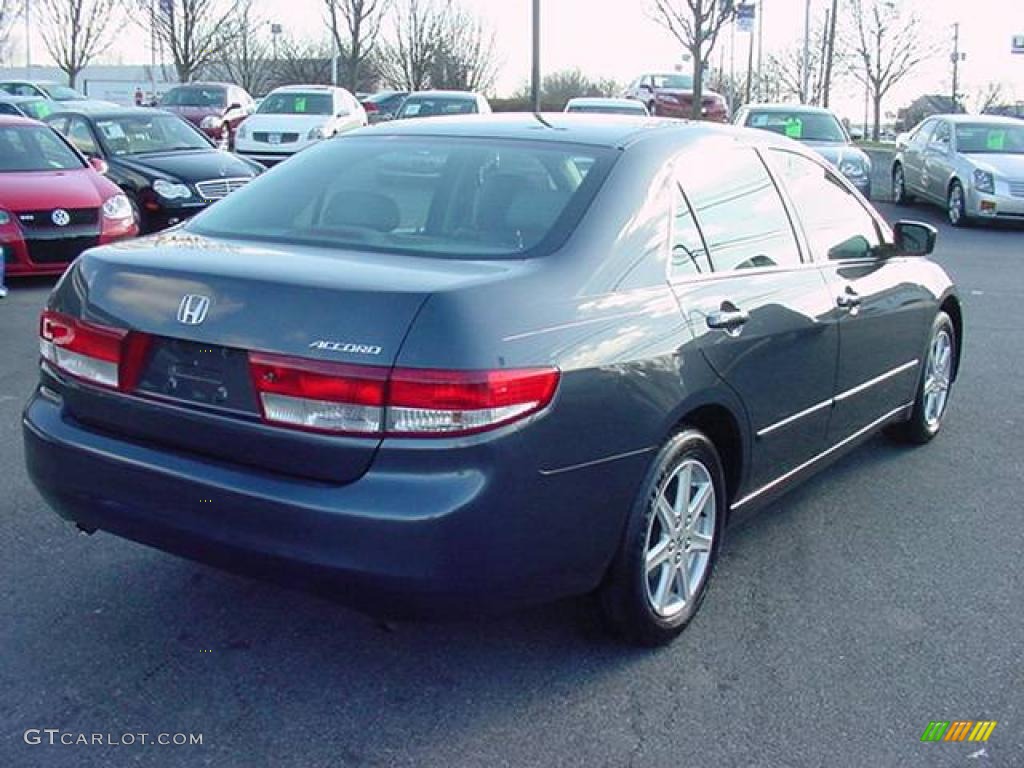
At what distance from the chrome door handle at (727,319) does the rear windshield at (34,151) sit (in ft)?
28.0

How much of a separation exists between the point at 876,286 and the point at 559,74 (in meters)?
52.2

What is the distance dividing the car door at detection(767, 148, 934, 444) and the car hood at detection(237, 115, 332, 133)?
16.5 meters

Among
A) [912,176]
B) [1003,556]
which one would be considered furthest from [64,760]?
[912,176]

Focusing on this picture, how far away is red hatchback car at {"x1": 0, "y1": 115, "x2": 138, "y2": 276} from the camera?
9703mm

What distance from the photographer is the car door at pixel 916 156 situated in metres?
18.5

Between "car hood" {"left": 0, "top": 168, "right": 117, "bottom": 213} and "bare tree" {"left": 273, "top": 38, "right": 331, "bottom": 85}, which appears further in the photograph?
"bare tree" {"left": 273, "top": 38, "right": 331, "bottom": 85}

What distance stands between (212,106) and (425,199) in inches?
954

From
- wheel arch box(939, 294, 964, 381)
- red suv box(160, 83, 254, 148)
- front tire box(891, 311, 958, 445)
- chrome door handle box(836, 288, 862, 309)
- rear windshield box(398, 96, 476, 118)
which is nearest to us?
chrome door handle box(836, 288, 862, 309)

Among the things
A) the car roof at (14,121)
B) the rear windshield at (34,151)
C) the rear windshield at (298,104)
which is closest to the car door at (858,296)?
the rear windshield at (34,151)

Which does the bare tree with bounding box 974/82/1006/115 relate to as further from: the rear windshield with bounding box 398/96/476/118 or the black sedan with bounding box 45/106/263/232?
the black sedan with bounding box 45/106/263/232

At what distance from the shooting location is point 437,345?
293cm

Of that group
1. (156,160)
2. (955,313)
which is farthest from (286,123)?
(955,313)

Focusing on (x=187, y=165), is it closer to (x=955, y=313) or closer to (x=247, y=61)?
(x=955, y=313)

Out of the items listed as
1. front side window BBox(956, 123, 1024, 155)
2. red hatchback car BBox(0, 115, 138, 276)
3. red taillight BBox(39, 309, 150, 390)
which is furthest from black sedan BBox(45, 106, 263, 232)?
front side window BBox(956, 123, 1024, 155)
